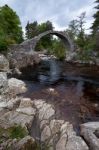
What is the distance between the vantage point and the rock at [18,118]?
9.57 m

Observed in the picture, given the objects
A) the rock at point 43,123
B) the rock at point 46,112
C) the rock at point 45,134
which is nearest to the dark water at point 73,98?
the rock at point 46,112

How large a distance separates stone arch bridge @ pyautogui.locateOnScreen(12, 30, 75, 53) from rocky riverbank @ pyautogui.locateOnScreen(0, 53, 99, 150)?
19427mm

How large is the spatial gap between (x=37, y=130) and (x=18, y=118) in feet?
3.48

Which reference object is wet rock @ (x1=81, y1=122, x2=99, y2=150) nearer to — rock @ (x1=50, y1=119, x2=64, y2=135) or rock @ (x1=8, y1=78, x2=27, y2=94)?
rock @ (x1=50, y1=119, x2=64, y2=135)

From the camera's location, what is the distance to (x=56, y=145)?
8.62 metres

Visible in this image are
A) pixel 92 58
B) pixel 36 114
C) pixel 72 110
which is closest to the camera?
pixel 36 114

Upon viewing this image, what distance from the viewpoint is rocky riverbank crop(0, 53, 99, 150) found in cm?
762

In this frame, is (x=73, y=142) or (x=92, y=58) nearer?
(x=73, y=142)

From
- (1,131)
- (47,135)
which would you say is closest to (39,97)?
(47,135)

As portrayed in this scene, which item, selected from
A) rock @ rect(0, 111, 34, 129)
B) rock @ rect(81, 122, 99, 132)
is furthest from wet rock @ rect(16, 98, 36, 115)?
rock @ rect(81, 122, 99, 132)

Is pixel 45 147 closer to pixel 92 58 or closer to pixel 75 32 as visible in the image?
pixel 92 58

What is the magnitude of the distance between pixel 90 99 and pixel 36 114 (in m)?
5.56

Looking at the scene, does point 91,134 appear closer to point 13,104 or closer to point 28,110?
point 28,110

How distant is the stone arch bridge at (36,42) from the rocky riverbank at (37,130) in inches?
765
